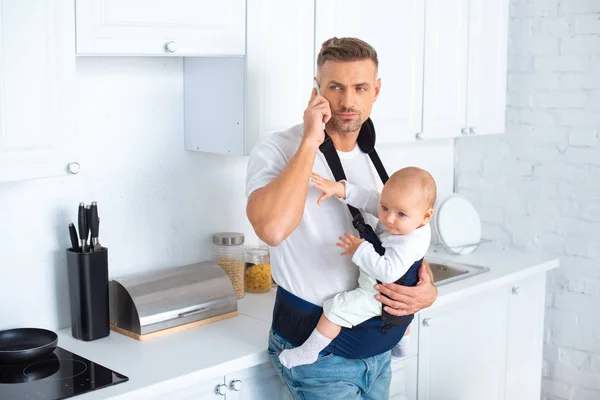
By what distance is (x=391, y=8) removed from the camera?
2910 mm

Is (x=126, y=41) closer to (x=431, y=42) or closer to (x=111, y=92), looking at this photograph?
(x=111, y=92)

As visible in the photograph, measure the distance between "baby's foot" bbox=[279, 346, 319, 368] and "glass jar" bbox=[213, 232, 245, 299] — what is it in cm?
62

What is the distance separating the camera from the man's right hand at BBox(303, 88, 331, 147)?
83.6 inches

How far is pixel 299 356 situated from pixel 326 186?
1.47 feet

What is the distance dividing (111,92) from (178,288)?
0.62 m

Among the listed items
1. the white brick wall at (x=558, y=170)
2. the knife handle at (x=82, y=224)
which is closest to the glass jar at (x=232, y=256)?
the knife handle at (x=82, y=224)

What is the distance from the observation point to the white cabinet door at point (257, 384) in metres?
2.29

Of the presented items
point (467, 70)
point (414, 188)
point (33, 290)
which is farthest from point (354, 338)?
point (467, 70)

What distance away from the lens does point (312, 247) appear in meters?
2.25

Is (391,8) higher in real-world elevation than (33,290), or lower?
higher

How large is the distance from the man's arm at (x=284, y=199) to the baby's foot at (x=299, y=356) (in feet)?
1.00

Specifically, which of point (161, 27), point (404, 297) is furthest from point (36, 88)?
point (404, 297)

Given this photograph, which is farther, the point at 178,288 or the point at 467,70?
the point at 467,70

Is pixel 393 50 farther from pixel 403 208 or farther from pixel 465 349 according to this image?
pixel 465 349
